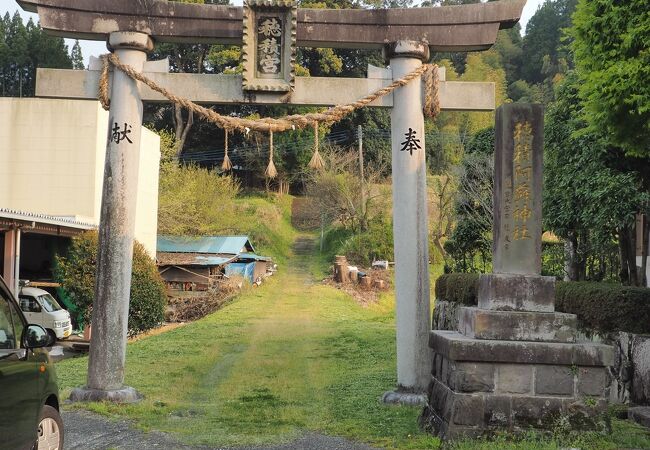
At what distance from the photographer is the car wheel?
19.4 feet

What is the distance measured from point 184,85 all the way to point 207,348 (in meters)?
9.01

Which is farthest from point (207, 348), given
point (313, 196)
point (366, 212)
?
point (313, 196)

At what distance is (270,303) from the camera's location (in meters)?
29.7

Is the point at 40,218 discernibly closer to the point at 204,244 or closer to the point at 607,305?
the point at 607,305

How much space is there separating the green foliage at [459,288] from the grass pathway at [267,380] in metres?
1.91

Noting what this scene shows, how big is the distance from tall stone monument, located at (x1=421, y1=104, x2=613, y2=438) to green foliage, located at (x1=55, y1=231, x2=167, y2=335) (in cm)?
1749

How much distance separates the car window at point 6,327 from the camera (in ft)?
17.8

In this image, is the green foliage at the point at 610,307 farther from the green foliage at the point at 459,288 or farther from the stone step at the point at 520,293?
the green foliage at the point at 459,288

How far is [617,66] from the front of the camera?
28.9 feet

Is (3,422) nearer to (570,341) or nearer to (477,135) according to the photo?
(570,341)

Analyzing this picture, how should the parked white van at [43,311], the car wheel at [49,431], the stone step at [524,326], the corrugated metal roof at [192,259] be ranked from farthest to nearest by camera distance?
the corrugated metal roof at [192,259] < the parked white van at [43,311] < the stone step at [524,326] < the car wheel at [49,431]

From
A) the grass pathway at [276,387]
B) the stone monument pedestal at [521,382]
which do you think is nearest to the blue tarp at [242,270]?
the grass pathway at [276,387]

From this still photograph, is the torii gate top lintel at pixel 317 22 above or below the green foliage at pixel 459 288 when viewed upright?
above

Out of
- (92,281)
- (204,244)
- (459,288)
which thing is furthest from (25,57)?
(459,288)
